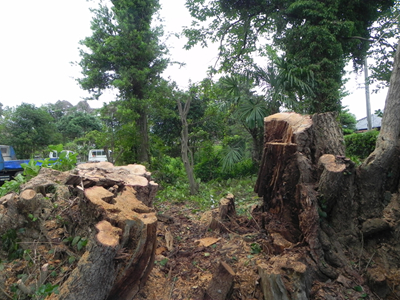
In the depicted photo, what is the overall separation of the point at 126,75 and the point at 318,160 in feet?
26.1

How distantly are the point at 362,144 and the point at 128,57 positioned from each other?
8.80m

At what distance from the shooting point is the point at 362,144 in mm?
9344

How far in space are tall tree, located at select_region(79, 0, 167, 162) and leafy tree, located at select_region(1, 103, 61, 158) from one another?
33.6 ft

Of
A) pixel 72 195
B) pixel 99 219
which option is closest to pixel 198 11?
pixel 72 195

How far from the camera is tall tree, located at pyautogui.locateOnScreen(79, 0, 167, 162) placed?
9.48m

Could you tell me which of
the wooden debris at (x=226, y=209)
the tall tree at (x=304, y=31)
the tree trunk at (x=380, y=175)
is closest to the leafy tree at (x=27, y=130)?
the tall tree at (x=304, y=31)

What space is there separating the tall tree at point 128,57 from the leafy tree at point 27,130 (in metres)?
10.2

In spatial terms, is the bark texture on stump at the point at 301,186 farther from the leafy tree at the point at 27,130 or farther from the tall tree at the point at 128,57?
the leafy tree at the point at 27,130

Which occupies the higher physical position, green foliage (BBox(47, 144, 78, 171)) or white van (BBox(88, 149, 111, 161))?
green foliage (BBox(47, 144, 78, 171))

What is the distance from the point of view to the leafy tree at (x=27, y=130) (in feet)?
56.9

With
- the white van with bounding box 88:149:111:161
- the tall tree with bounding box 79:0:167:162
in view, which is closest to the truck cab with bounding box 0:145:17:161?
the white van with bounding box 88:149:111:161

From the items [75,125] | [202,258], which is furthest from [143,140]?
[75,125]

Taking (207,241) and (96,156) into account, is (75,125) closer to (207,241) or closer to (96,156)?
(96,156)

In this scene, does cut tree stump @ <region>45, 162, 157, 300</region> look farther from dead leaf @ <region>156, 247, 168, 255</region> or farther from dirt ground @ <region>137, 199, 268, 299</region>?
dead leaf @ <region>156, 247, 168, 255</region>
